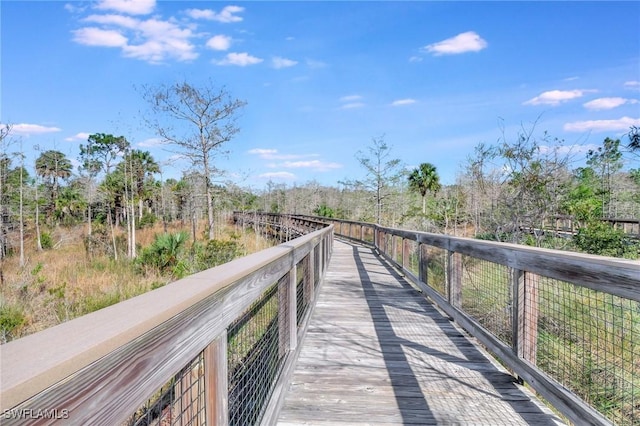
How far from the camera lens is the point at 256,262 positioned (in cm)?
196

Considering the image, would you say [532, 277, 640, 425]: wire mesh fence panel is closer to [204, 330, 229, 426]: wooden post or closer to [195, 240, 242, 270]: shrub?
[204, 330, 229, 426]: wooden post

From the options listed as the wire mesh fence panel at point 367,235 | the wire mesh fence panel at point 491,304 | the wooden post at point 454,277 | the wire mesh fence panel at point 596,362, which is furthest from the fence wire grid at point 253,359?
the wire mesh fence panel at point 367,235

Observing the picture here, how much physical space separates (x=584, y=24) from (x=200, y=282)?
1708 cm

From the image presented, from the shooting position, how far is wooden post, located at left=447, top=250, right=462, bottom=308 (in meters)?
4.35

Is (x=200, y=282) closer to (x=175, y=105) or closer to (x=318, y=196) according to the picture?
(x=175, y=105)

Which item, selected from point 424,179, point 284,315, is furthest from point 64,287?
point 424,179

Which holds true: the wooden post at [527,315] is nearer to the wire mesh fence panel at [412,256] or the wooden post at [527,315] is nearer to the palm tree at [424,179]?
the wire mesh fence panel at [412,256]

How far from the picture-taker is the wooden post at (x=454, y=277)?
435cm

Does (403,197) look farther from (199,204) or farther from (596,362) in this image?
(596,362)

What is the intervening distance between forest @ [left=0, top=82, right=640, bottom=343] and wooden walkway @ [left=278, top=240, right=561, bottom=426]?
3.89m

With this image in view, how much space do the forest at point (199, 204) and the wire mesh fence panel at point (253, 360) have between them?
581cm

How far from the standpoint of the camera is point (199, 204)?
70.3ft

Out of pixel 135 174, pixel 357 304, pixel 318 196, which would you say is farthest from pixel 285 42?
pixel 318 196

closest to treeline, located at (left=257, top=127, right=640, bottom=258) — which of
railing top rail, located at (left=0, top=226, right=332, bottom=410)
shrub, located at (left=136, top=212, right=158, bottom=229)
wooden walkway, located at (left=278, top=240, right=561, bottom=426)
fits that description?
wooden walkway, located at (left=278, top=240, right=561, bottom=426)
